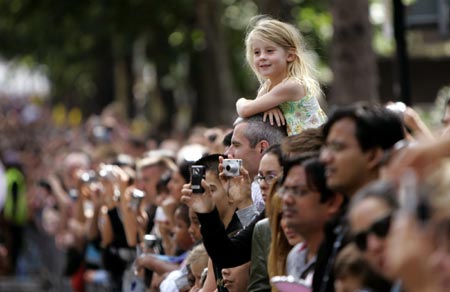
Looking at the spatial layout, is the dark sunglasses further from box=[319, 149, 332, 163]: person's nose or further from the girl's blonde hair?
the girl's blonde hair

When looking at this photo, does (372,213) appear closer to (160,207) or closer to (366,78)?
(160,207)

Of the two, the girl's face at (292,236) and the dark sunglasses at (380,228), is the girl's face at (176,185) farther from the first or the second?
the dark sunglasses at (380,228)

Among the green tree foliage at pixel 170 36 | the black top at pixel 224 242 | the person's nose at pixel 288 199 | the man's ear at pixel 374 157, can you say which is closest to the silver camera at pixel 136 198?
the black top at pixel 224 242

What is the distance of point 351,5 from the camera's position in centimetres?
1589

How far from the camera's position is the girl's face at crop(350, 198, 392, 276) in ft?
17.6

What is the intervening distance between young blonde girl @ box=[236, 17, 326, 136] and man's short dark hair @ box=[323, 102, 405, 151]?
7.19ft

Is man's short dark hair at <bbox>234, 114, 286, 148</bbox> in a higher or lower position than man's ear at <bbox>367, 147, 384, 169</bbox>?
→ lower

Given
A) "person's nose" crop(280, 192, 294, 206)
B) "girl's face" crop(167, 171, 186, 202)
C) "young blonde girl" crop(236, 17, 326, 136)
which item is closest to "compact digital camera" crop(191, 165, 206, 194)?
"young blonde girl" crop(236, 17, 326, 136)

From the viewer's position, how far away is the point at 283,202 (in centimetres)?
666

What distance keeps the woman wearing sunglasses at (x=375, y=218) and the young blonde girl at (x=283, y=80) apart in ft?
10.4

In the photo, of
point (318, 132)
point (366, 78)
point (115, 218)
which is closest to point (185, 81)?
point (366, 78)

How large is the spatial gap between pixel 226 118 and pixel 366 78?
9.81 m

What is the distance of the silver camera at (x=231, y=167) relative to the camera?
324 inches

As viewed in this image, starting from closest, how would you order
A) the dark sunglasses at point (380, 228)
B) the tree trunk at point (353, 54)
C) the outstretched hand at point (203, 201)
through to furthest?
the dark sunglasses at point (380, 228) → the outstretched hand at point (203, 201) → the tree trunk at point (353, 54)
